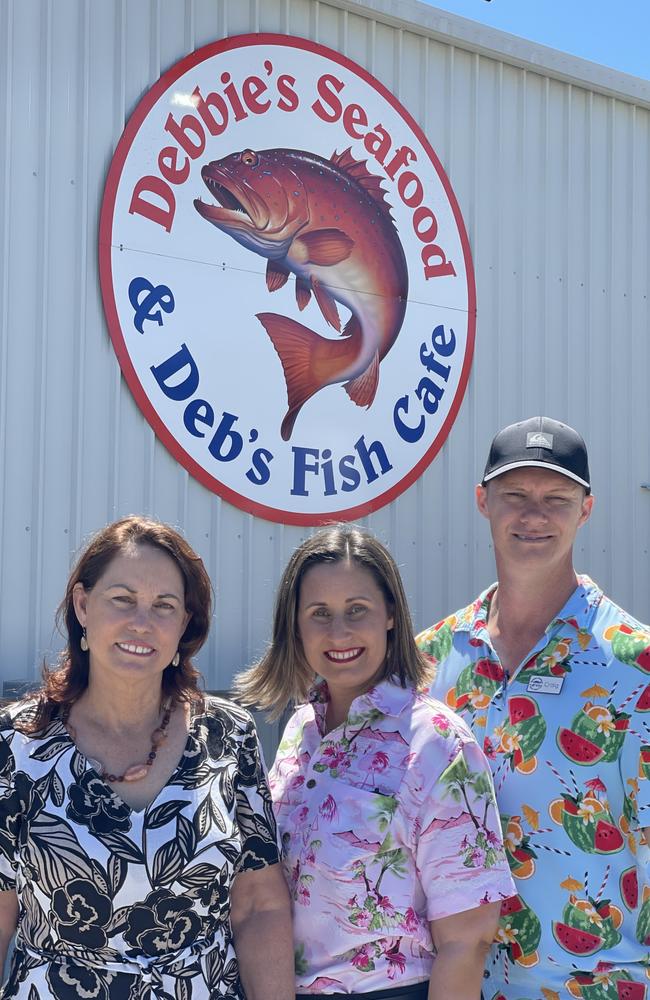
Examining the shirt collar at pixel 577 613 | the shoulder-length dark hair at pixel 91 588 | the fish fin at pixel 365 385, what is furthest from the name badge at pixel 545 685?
the fish fin at pixel 365 385

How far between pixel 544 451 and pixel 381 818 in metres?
0.86

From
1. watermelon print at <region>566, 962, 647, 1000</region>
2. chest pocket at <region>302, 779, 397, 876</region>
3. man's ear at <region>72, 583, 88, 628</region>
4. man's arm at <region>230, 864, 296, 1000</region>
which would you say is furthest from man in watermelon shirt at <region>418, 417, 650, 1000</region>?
man's ear at <region>72, 583, 88, 628</region>

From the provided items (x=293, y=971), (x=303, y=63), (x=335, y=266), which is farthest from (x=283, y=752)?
(x=303, y=63)

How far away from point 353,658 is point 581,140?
3076mm

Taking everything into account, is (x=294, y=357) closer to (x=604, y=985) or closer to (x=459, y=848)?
(x=459, y=848)

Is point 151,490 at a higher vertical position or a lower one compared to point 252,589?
higher

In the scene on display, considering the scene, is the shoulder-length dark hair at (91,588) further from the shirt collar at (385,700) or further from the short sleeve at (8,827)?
the shirt collar at (385,700)

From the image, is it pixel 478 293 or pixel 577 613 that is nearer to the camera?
pixel 577 613

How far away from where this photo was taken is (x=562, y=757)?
2.34m

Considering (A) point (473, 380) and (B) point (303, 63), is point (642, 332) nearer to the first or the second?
(A) point (473, 380)

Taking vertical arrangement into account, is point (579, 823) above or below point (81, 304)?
below

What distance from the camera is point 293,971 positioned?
2.19 metres

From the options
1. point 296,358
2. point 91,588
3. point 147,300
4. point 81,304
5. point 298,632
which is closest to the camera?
point 91,588

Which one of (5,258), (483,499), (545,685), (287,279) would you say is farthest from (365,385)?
(545,685)
